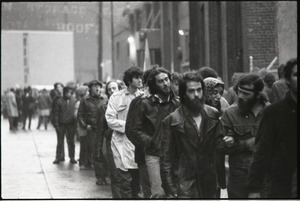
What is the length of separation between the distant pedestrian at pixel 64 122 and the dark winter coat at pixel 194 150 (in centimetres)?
977

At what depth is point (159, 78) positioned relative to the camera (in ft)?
24.2

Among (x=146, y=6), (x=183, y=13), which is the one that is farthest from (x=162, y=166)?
(x=146, y=6)

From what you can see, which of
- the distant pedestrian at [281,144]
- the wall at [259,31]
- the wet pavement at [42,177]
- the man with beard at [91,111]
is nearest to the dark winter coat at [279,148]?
the distant pedestrian at [281,144]

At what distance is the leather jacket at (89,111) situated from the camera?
45.2 ft

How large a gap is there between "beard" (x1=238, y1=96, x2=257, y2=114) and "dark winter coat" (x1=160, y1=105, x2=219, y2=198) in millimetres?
257

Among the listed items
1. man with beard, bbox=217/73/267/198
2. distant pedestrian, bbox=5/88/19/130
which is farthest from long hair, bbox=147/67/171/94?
distant pedestrian, bbox=5/88/19/130

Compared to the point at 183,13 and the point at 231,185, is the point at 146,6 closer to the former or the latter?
the point at 183,13

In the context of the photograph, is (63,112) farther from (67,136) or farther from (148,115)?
(148,115)

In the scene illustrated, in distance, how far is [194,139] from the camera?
6.20 meters

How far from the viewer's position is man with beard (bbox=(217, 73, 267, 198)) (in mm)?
6266

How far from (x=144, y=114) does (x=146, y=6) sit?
31.6 m

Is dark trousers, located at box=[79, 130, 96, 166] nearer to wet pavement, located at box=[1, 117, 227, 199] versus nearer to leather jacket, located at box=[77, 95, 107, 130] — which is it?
wet pavement, located at box=[1, 117, 227, 199]

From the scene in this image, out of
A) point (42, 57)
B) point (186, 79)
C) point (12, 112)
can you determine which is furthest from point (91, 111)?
point (42, 57)

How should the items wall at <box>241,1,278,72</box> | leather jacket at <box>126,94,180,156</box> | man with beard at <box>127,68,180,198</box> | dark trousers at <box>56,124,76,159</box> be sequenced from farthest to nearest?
wall at <box>241,1,278,72</box> → dark trousers at <box>56,124,76,159</box> → leather jacket at <box>126,94,180,156</box> → man with beard at <box>127,68,180,198</box>
